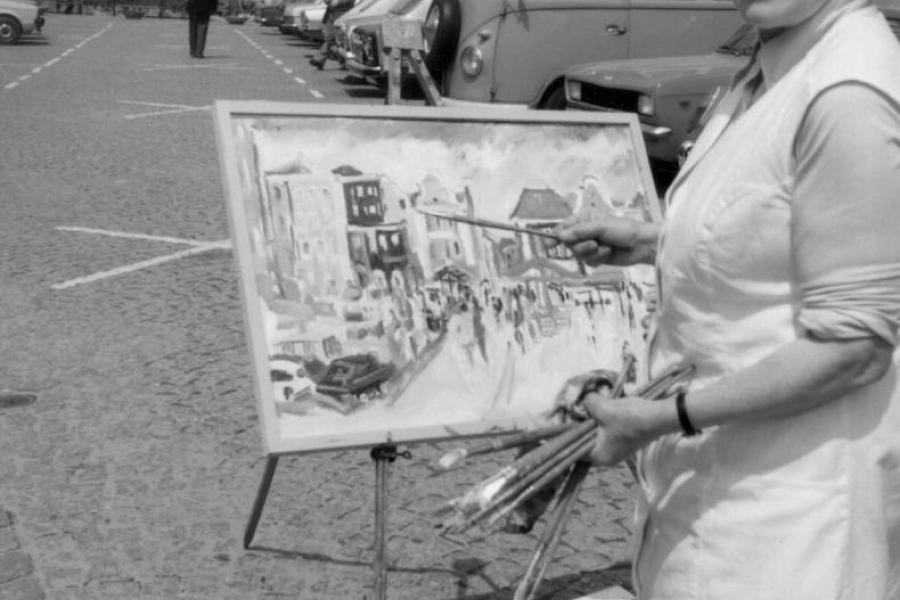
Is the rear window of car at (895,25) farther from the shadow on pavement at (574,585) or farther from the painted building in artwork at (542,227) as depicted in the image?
the painted building in artwork at (542,227)

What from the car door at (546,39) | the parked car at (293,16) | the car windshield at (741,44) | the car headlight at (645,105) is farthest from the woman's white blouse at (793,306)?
the parked car at (293,16)

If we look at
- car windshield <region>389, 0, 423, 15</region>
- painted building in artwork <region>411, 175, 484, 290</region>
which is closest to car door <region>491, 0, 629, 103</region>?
car windshield <region>389, 0, 423, 15</region>

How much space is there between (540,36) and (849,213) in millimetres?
9473

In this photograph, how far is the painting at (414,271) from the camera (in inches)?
104

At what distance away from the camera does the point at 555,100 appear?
32.3ft

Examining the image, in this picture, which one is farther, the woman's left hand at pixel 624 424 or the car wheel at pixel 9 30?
the car wheel at pixel 9 30

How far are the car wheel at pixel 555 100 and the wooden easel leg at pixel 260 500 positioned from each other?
657 cm

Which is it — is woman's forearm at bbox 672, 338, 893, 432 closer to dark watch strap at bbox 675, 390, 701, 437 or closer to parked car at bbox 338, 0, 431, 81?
dark watch strap at bbox 675, 390, 701, 437

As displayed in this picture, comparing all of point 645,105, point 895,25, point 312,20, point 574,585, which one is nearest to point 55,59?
point 312,20

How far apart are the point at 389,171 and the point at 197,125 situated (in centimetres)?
1118

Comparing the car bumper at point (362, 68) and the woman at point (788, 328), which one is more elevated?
the woman at point (788, 328)

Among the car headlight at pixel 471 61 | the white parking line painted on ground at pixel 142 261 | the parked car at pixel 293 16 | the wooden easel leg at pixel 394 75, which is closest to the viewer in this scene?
the wooden easel leg at pixel 394 75

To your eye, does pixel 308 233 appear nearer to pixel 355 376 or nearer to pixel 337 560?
pixel 355 376

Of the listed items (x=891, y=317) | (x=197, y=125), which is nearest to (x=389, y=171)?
(x=891, y=317)
